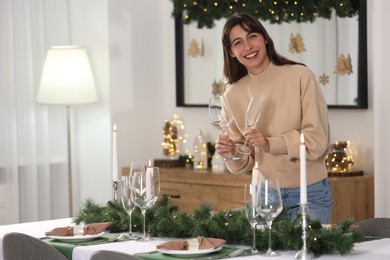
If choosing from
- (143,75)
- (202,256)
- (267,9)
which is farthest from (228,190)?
(202,256)

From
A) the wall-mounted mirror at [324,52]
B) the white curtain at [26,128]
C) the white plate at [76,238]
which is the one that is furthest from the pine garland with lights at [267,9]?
the white plate at [76,238]

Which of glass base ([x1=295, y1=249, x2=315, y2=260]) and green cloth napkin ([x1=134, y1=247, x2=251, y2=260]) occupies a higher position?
glass base ([x1=295, y1=249, x2=315, y2=260])

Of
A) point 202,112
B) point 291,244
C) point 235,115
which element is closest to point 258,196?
point 291,244

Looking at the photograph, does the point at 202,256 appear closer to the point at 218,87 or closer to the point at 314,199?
the point at 314,199

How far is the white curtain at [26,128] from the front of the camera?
5914mm

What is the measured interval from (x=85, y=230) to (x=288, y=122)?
0.89m

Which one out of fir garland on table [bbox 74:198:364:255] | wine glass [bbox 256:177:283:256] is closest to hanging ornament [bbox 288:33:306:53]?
fir garland on table [bbox 74:198:364:255]

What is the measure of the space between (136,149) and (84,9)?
96cm

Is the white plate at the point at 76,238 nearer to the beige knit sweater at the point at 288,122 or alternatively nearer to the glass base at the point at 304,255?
the beige knit sweater at the point at 288,122

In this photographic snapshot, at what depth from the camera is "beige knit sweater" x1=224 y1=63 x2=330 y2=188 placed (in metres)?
3.62

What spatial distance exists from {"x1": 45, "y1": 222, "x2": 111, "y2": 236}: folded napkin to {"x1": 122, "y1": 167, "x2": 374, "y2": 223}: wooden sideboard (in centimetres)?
167

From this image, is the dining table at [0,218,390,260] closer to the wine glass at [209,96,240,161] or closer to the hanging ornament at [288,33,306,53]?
the wine glass at [209,96,240,161]

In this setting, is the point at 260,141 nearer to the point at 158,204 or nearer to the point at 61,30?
the point at 158,204

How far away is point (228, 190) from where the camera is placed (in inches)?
209
